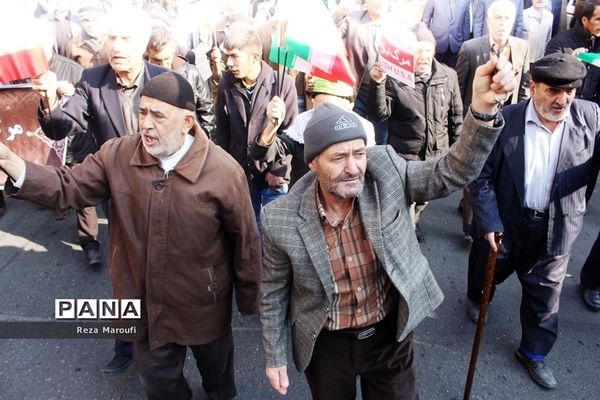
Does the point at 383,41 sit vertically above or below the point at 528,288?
above

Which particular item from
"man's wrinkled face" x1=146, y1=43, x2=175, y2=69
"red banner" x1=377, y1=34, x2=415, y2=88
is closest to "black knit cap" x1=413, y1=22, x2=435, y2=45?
"red banner" x1=377, y1=34, x2=415, y2=88

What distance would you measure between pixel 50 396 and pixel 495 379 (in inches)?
108

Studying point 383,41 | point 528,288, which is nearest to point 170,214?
point 383,41

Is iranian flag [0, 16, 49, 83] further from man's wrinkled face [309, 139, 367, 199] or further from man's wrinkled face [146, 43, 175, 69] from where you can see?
man's wrinkled face [146, 43, 175, 69]

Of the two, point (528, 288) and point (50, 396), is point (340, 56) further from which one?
point (50, 396)

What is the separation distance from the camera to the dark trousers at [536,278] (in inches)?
119

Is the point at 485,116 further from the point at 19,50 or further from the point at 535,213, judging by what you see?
Answer: the point at 19,50

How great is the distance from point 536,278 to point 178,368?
2164 millimetres

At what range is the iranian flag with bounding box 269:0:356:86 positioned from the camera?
9.20ft

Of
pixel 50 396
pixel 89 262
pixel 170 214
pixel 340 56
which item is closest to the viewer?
pixel 170 214

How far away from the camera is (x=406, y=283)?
2008 mm

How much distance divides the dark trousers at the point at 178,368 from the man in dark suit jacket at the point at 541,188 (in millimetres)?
1628

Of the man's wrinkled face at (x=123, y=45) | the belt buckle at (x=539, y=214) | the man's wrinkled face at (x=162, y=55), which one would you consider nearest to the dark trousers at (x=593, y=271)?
the belt buckle at (x=539, y=214)

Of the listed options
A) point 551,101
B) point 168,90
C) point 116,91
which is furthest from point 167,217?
point 551,101
